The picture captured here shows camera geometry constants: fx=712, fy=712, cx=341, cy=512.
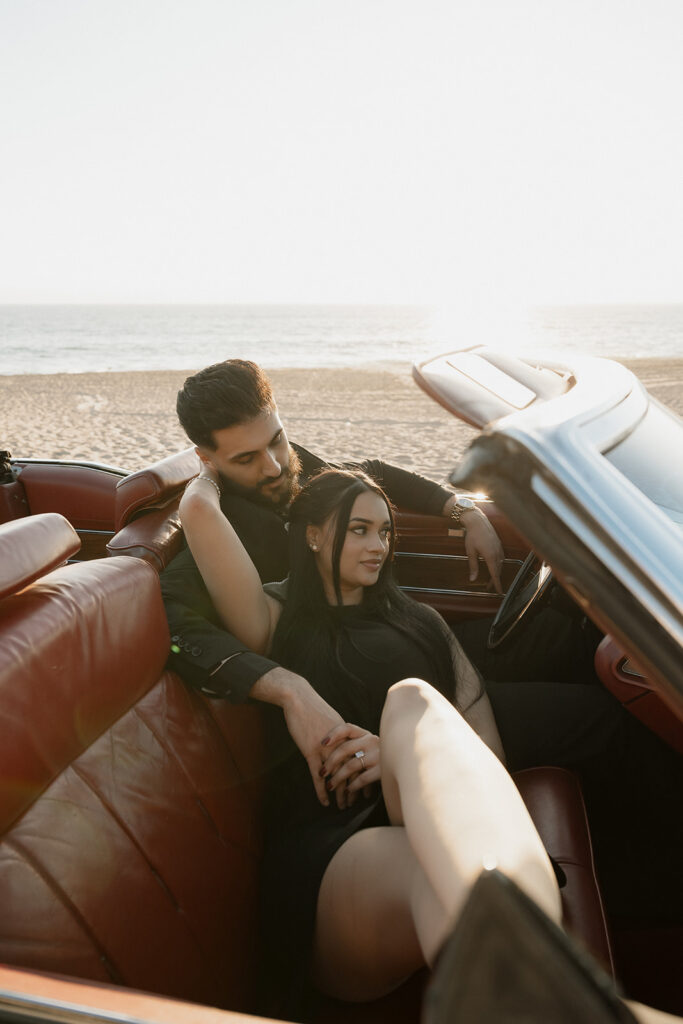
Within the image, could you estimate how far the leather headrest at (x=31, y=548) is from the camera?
1368mm

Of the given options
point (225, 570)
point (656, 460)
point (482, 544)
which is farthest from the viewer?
point (482, 544)

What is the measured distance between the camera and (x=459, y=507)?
2.93 m

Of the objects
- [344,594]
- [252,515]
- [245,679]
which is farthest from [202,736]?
[252,515]

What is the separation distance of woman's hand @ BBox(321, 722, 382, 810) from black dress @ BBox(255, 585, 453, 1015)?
0.04 metres

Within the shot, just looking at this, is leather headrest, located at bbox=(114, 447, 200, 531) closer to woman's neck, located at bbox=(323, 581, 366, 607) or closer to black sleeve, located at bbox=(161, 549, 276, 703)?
black sleeve, located at bbox=(161, 549, 276, 703)

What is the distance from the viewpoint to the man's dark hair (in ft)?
7.50

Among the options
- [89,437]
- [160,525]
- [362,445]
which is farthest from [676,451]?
[89,437]

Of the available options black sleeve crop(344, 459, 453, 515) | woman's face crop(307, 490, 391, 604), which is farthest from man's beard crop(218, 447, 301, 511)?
black sleeve crop(344, 459, 453, 515)

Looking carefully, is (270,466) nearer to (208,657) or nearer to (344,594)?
(344,594)

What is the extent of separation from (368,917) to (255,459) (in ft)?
4.78

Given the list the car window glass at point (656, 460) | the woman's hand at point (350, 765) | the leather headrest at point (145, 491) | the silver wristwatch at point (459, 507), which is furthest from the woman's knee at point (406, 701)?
the silver wristwatch at point (459, 507)

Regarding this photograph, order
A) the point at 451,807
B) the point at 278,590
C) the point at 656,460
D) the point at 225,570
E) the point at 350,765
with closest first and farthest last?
the point at 451,807 → the point at 656,460 → the point at 350,765 → the point at 225,570 → the point at 278,590

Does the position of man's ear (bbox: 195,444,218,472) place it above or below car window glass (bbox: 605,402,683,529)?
below

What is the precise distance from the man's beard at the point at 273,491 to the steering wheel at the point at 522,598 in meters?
0.80
